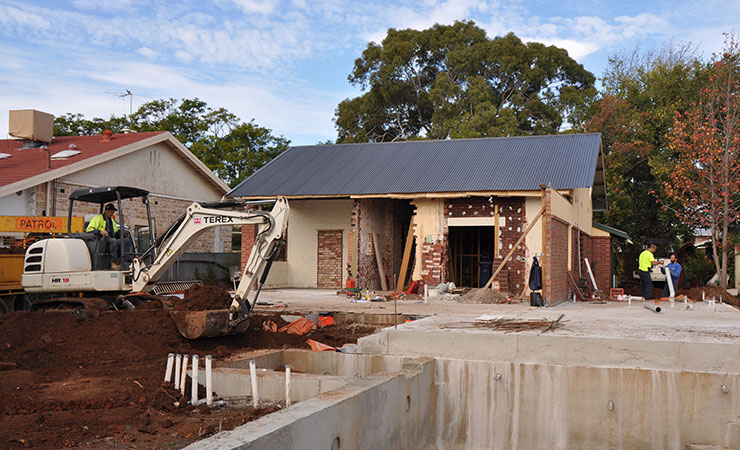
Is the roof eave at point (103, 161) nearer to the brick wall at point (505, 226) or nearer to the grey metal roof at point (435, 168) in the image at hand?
the grey metal roof at point (435, 168)

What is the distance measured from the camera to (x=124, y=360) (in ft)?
31.0

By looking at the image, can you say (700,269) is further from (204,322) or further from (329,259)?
(204,322)

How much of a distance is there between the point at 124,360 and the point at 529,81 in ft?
121

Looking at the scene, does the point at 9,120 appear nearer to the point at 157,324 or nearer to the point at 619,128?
the point at 157,324

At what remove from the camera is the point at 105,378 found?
8.39 meters

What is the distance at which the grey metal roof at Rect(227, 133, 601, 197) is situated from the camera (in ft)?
64.1

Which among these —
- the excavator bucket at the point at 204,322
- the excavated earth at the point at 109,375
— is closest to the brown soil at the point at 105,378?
the excavated earth at the point at 109,375

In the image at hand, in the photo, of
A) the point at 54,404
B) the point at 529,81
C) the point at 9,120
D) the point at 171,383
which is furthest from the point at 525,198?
the point at 529,81

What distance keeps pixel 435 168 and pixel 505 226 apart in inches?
138

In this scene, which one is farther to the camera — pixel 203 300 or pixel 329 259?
pixel 329 259

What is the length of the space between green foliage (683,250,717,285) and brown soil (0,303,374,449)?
2124 centimetres

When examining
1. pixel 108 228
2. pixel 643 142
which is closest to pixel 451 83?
pixel 643 142

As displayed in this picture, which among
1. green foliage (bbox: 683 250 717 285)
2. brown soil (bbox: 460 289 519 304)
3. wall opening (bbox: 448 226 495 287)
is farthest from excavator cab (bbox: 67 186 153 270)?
green foliage (bbox: 683 250 717 285)

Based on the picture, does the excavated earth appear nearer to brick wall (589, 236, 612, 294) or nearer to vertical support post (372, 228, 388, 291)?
vertical support post (372, 228, 388, 291)
